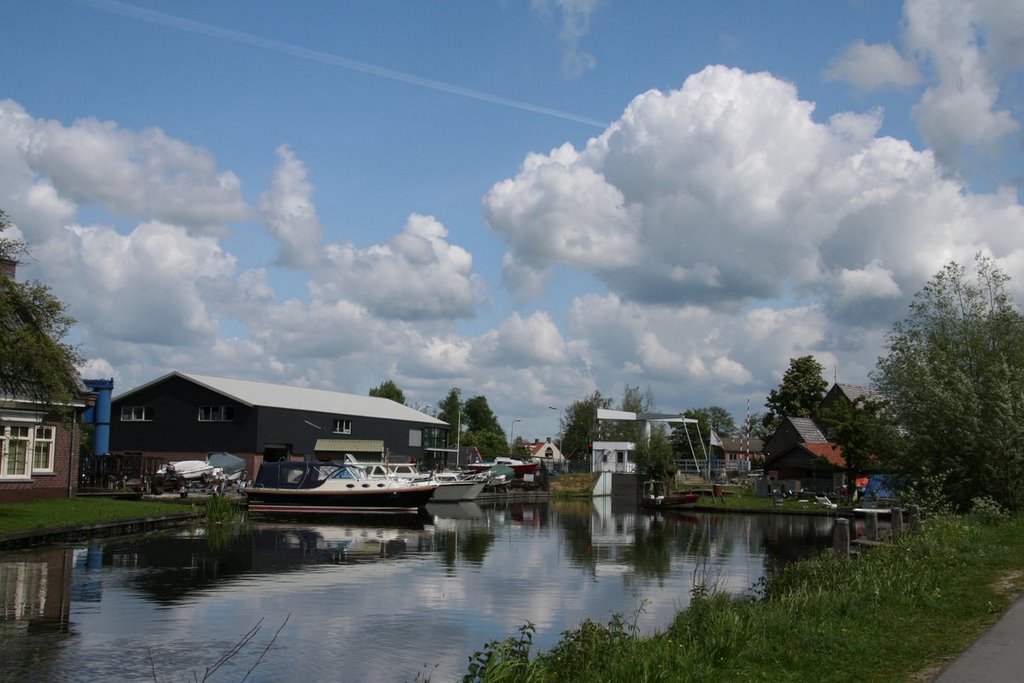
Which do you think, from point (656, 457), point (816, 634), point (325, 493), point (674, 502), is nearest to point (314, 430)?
point (325, 493)

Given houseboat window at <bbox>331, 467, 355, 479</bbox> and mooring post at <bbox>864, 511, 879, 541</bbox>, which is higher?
houseboat window at <bbox>331, 467, 355, 479</bbox>

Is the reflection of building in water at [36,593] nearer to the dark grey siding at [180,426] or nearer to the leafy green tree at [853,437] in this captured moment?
the dark grey siding at [180,426]

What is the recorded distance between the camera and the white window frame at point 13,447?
35.0 meters

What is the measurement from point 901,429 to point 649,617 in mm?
19797

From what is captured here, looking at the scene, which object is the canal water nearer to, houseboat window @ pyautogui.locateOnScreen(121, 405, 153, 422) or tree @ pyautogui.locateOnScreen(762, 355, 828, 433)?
houseboat window @ pyautogui.locateOnScreen(121, 405, 153, 422)

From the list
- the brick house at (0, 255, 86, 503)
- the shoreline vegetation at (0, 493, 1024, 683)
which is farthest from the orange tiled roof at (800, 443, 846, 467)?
the shoreline vegetation at (0, 493, 1024, 683)

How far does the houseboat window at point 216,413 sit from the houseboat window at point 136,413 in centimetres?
437

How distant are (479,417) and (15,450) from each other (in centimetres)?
10999

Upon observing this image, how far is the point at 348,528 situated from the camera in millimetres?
41750

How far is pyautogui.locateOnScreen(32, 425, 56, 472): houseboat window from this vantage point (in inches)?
1455

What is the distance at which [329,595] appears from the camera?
21547 mm

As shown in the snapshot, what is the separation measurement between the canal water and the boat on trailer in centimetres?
902

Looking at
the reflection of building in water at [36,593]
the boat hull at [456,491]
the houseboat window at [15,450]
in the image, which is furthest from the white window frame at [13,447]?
the boat hull at [456,491]

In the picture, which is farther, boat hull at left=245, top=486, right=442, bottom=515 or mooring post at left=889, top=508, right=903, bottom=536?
boat hull at left=245, top=486, right=442, bottom=515
